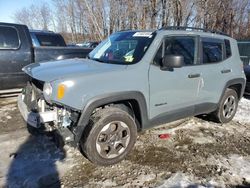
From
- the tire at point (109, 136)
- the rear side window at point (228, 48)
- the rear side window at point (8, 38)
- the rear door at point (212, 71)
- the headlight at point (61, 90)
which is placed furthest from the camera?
the rear side window at point (8, 38)

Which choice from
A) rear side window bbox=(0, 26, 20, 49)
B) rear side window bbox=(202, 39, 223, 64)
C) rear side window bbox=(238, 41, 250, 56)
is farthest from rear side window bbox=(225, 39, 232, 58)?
rear side window bbox=(238, 41, 250, 56)

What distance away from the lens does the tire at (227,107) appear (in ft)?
17.4

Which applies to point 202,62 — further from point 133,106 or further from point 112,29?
point 112,29

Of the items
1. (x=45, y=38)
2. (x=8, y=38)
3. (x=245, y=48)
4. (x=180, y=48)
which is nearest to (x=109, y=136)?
(x=180, y=48)

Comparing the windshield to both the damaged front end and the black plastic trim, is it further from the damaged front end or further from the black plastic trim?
the damaged front end

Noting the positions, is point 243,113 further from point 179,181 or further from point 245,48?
point 245,48

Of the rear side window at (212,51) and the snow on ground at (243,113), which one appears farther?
the snow on ground at (243,113)

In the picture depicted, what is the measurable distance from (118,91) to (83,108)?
52 centimetres

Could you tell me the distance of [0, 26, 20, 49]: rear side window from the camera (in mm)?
6004

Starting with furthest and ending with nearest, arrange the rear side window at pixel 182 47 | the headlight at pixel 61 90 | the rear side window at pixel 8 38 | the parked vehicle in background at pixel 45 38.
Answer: the parked vehicle in background at pixel 45 38, the rear side window at pixel 8 38, the rear side window at pixel 182 47, the headlight at pixel 61 90

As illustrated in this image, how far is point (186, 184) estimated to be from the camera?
10.9ft

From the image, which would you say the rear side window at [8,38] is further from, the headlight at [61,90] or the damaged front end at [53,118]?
the headlight at [61,90]

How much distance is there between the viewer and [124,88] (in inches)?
140

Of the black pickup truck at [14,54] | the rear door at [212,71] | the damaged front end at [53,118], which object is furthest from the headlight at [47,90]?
the black pickup truck at [14,54]
